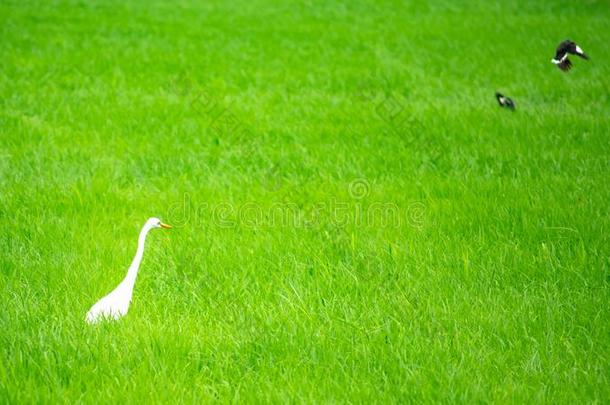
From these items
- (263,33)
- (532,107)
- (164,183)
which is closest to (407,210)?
(164,183)

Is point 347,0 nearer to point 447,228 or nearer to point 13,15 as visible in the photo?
point 13,15

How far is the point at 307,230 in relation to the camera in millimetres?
5516

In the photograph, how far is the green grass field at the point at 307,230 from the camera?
3.68 m

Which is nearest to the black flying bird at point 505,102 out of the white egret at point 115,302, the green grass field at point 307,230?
the green grass field at point 307,230

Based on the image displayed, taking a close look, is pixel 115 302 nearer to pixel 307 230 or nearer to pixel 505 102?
pixel 307 230

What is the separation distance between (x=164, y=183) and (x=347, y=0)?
53.3 feet

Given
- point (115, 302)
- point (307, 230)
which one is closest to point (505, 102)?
point (307, 230)

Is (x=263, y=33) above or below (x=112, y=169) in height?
above

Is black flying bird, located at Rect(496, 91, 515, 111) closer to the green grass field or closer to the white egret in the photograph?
the green grass field

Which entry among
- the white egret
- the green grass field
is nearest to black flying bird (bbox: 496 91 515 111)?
the green grass field

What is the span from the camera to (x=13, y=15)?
17.0 meters

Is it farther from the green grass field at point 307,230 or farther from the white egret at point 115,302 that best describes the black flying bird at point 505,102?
the white egret at point 115,302

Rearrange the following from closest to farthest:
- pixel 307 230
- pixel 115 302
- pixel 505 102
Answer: pixel 115 302 → pixel 307 230 → pixel 505 102

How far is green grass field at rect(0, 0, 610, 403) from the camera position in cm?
368
